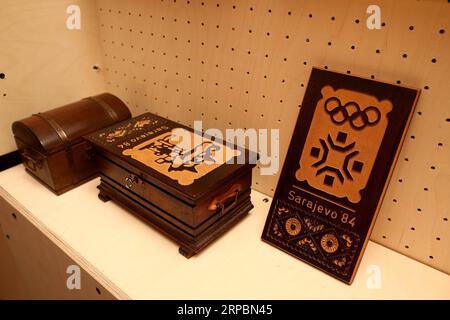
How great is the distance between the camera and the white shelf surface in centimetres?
62

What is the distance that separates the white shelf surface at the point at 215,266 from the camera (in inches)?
24.4

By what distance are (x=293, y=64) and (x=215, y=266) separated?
432 millimetres

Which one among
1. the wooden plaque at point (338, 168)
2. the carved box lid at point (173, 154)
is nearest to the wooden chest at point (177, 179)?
the carved box lid at point (173, 154)

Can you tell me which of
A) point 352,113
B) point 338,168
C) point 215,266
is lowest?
point 215,266

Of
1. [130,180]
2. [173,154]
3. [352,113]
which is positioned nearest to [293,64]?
[352,113]

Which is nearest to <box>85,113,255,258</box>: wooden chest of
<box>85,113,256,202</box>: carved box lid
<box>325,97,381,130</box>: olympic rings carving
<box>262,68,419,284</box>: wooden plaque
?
<box>85,113,256,202</box>: carved box lid

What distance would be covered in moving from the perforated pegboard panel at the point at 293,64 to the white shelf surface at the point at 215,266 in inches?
2.7

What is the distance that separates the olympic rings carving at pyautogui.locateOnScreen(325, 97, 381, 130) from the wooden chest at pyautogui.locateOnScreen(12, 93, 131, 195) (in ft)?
1.96

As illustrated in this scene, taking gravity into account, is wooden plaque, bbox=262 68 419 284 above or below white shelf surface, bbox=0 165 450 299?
above

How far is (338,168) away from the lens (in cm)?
64

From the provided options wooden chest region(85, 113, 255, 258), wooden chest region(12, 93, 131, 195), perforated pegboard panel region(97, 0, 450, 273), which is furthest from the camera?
wooden chest region(12, 93, 131, 195)

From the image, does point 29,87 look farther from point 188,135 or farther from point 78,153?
point 188,135

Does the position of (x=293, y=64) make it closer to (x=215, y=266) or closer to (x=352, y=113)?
(x=352, y=113)

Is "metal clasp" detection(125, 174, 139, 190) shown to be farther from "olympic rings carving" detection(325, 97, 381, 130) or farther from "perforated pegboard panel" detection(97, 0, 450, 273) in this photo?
"olympic rings carving" detection(325, 97, 381, 130)
